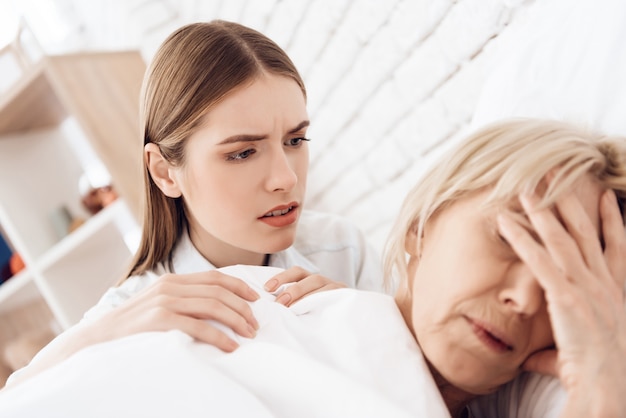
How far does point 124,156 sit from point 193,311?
4.61 feet

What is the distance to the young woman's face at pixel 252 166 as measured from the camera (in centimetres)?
110

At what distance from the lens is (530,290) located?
0.66m

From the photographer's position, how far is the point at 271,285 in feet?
3.19

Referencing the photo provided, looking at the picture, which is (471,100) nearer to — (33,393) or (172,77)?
(172,77)

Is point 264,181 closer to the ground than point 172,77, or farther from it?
closer to the ground

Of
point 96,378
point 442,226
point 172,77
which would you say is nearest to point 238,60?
point 172,77

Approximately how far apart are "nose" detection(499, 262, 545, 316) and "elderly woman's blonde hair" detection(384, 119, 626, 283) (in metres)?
0.09

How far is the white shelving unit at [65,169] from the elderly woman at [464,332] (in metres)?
1.26

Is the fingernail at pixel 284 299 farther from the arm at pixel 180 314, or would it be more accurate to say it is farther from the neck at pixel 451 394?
the neck at pixel 451 394

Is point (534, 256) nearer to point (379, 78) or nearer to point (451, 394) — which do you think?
point (451, 394)

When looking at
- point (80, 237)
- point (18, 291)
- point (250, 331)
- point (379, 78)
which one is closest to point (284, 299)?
point (250, 331)

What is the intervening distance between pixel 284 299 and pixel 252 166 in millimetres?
320

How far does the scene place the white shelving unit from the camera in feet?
6.63

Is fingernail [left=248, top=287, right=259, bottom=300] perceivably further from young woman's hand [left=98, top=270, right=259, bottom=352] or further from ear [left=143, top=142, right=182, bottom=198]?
ear [left=143, top=142, right=182, bottom=198]
